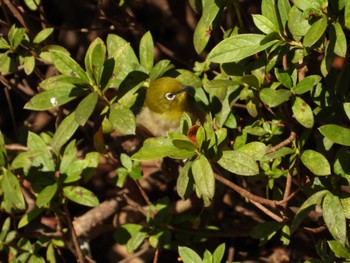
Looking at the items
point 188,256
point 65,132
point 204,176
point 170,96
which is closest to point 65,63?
point 65,132

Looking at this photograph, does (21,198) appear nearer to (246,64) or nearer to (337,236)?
(246,64)

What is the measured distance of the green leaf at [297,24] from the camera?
2418 millimetres

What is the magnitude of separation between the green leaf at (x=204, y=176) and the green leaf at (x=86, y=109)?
41 cm

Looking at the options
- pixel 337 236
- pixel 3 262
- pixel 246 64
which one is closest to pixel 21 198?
pixel 3 262

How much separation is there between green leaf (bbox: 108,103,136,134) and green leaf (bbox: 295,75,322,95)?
636mm

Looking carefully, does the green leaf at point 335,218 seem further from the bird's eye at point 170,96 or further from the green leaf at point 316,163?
the bird's eye at point 170,96

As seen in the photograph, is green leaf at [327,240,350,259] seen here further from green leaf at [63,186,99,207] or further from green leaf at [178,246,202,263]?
green leaf at [63,186,99,207]

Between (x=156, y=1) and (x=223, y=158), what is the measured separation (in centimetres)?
245

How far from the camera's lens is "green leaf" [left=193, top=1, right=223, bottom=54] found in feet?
8.62

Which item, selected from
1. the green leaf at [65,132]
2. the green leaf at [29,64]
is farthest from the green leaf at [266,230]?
the green leaf at [29,64]

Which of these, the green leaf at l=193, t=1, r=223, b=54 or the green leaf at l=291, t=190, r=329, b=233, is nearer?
the green leaf at l=291, t=190, r=329, b=233

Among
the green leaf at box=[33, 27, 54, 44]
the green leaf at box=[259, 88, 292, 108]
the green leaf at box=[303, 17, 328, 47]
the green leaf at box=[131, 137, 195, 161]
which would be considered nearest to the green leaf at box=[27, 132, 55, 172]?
the green leaf at box=[33, 27, 54, 44]

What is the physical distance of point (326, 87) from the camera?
2809 mm

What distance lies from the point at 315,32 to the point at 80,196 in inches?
53.1
